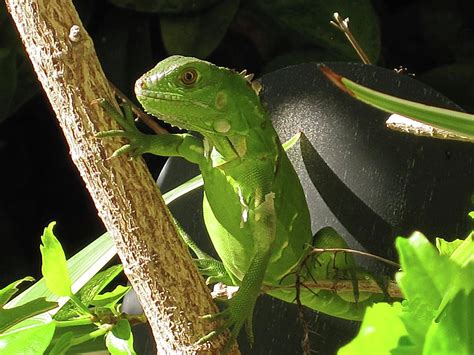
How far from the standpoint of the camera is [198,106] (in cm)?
82

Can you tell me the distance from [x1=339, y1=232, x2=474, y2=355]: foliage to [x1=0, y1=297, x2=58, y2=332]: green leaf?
54 cm

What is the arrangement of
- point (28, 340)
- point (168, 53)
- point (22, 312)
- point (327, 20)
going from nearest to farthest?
point (28, 340)
point (22, 312)
point (327, 20)
point (168, 53)

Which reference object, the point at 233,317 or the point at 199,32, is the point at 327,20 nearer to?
the point at 199,32

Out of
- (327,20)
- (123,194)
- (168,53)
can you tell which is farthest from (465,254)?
(168,53)

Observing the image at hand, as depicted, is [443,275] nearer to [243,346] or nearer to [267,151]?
[267,151]

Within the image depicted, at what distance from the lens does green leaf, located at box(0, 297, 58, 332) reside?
2.47 feet

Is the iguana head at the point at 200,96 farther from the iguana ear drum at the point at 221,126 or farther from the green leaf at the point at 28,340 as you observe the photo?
the green leaf at the point at 28,340

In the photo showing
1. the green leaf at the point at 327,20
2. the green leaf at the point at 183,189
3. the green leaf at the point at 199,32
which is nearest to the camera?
the green leaf at the point at 183,189

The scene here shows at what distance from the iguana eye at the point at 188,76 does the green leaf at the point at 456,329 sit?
56 centimetres

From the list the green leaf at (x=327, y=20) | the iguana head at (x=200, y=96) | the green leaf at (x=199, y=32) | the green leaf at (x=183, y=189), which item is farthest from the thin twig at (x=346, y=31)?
the green leaf at (x=199, y=32)

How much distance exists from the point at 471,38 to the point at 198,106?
40.0 inches

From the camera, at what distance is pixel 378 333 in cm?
28

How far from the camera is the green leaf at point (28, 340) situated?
64cm

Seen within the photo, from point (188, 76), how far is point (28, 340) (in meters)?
0.33
